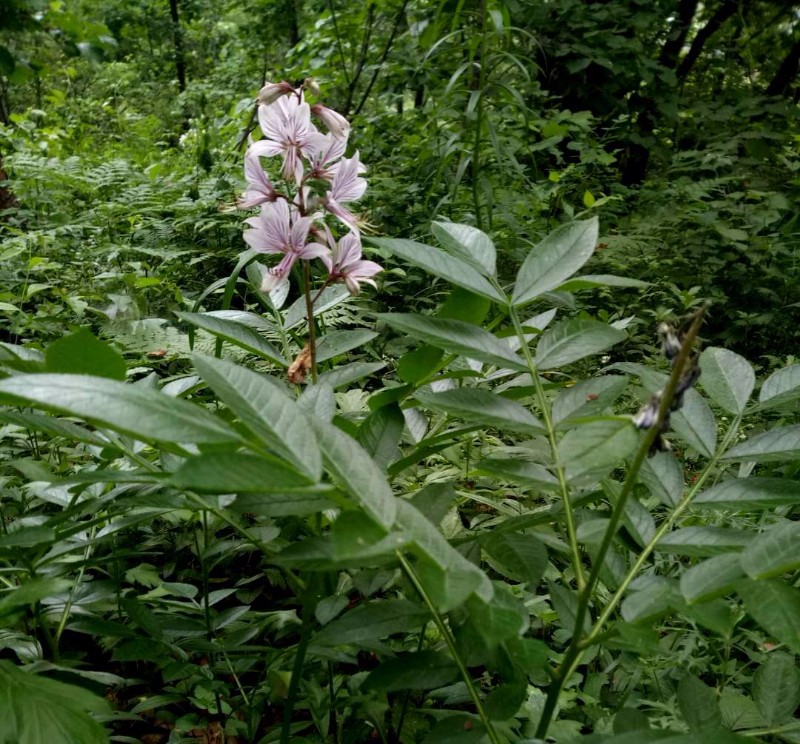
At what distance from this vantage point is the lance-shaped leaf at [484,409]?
63cm

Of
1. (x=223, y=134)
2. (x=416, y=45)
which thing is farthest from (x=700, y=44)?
(x=223, y=134)

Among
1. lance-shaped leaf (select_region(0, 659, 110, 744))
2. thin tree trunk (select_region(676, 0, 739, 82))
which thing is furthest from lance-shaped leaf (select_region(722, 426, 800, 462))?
thin tree trunk (select_region(676, 0, 739, 82))

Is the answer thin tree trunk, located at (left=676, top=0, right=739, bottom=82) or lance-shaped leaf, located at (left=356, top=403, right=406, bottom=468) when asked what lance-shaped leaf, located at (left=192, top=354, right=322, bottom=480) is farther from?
thin tree trunk, located at (left=676, top=0, right=739, bottom=82)

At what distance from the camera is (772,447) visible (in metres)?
0.70

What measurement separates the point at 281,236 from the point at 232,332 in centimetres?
18

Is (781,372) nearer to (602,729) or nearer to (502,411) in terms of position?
(502,411)

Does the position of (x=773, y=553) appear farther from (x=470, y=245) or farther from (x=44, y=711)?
(x=44, y=711)

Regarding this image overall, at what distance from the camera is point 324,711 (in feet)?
2.90

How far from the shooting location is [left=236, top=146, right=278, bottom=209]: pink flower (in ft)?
3.07

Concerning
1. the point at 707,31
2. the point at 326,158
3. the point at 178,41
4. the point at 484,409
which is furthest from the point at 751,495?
the point at 178,41

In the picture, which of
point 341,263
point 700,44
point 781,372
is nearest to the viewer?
point 781,372

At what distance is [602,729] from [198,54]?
39.0 ft

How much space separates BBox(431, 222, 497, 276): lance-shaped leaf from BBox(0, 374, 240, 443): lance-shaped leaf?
44 cm

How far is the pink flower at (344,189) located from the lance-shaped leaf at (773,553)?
0.65 meters
